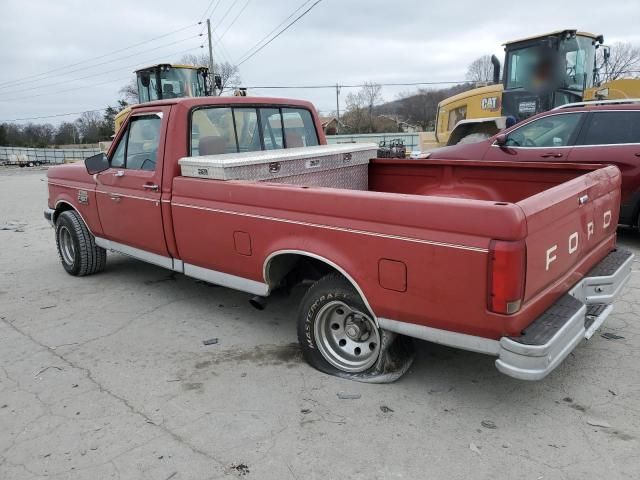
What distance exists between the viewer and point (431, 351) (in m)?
3.84

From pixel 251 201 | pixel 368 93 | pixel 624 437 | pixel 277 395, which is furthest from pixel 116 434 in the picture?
pixel 368 93

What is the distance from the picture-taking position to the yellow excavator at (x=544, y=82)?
33.5 feet

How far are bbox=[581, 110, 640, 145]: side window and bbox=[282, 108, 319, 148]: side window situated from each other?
3.64 meters

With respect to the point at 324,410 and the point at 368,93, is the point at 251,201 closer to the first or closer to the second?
the point at 324,410

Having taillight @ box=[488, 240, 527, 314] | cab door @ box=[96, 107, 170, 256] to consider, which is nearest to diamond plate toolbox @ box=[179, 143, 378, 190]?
cab door @ box=[96, 107, 170, 256]

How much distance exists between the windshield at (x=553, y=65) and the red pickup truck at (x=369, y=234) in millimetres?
6872

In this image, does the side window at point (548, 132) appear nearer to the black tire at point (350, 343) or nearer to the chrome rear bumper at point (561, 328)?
the chrome rear bumper at point (561, 328)

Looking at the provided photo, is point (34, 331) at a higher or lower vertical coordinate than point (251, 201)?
lower

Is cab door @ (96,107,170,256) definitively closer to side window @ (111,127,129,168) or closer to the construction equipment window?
side window @ (111,127,129,168)

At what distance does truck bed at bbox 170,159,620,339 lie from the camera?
2.59 m

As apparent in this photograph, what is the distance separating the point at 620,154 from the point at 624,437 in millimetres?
4640

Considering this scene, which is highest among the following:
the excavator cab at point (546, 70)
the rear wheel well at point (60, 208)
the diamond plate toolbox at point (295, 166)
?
the excavator cab at point (546, 70)

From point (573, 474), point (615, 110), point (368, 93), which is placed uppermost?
point (368, 93)

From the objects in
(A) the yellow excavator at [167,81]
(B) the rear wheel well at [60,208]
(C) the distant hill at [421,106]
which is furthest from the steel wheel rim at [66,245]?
(C) the distant hill at [421,106]
